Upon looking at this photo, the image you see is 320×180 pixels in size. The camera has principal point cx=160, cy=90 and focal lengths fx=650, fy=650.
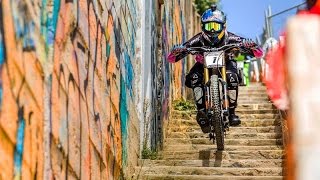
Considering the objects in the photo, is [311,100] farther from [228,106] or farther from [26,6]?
[228,106]

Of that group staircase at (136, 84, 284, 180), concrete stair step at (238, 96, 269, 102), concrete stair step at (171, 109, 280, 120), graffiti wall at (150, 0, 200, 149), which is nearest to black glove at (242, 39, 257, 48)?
staircase at (136, 84, 284, 180)

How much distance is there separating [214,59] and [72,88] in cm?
333

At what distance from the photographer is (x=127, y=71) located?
630 centimetres

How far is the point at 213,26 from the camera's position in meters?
7.25

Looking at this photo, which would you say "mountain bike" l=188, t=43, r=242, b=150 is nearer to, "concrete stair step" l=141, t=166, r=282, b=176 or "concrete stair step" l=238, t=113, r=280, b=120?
"concrete stair step" l=141, t=166, r=282, b=176

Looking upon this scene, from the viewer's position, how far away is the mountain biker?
709 centimetres

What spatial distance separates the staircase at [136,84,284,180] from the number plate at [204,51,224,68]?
3.47ft

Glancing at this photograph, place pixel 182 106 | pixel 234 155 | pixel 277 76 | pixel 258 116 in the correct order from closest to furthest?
pixel 277 76
pixel 234 155
pixel 258 116
pixel 182 106

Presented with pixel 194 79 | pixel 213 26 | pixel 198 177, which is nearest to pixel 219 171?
pixel 198 177

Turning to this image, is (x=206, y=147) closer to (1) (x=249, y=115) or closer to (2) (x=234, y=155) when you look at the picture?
(2) (x=234, y=155)

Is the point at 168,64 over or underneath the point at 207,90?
over

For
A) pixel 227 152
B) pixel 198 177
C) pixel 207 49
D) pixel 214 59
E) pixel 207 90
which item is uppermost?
pixel 207 49

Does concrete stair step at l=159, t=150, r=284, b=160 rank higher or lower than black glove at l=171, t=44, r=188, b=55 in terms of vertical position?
lower

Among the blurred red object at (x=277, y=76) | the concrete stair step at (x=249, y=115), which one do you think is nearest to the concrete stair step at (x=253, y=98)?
the concrete stair step at (x=249, y=115)
